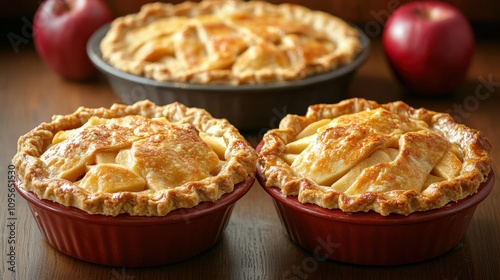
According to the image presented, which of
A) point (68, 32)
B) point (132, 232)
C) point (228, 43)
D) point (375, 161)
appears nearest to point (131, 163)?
point (132, 232)

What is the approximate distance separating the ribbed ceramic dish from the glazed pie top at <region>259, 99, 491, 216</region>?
0.49m

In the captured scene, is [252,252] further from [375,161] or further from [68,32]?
[68,32]

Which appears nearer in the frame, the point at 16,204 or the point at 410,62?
the point at 16,204

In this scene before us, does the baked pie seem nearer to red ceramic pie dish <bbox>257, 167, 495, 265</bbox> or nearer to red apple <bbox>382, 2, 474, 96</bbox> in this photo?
red ceramic pie dish <bbox>257, 167, 495, 265</bbox>

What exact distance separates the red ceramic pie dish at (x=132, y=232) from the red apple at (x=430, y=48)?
146 cm

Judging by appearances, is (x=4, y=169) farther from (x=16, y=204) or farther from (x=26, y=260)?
(x=26, y=260)

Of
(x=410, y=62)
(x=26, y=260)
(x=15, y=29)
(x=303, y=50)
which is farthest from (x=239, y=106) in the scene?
(x=15, y=29)

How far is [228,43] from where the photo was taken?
11.9ft

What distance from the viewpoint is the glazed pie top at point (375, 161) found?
8.04 ft

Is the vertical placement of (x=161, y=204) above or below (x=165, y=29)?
above

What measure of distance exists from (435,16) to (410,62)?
9.5 inches

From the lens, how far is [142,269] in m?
Result: 2.54

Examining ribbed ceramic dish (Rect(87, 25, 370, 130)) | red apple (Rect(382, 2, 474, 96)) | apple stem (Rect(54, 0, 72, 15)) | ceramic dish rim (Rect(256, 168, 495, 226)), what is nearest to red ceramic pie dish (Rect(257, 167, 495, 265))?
ceramic dish rim (Rect(256, 168, 495, 226))

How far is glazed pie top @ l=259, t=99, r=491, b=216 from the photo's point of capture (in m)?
2.45
